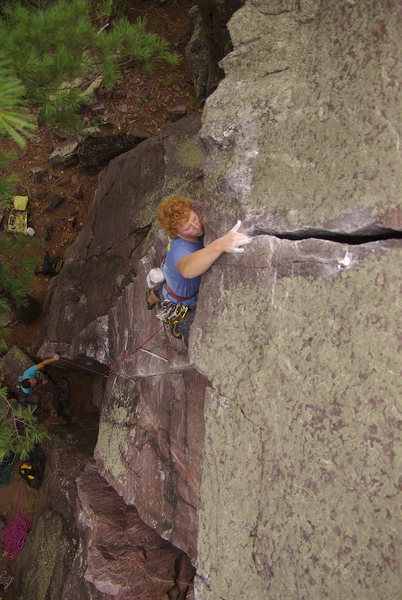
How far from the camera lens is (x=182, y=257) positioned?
2602 mm

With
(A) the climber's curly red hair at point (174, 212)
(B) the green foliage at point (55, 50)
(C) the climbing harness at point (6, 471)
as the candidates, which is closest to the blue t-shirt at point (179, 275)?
(A) the climber's curly red hair at point (174, 212)

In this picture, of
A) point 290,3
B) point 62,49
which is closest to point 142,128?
point 62,49

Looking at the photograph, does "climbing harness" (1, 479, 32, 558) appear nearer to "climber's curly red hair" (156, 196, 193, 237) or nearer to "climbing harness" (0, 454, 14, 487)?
"climbing harness" (0, 454, 14, 487)

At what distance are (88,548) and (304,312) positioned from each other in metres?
2.81

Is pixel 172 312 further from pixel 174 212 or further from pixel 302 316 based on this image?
pixel 302 316

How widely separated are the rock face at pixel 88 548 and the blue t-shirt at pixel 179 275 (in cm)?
202

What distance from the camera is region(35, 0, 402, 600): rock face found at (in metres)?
1.86

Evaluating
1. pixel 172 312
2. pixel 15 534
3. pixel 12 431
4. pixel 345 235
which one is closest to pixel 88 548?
pixel 12 431

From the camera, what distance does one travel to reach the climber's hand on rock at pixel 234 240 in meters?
2.33

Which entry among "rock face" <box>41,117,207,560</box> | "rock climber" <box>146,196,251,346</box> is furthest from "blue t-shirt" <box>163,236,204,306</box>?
"rock face" <box>41,117,207,560</box>

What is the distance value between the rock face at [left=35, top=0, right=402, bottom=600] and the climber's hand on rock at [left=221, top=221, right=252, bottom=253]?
47 mm

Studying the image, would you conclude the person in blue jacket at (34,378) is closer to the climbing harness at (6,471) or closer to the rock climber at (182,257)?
the climbing harness at (6,471)

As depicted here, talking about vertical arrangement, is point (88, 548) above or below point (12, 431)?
below

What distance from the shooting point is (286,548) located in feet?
6.82
